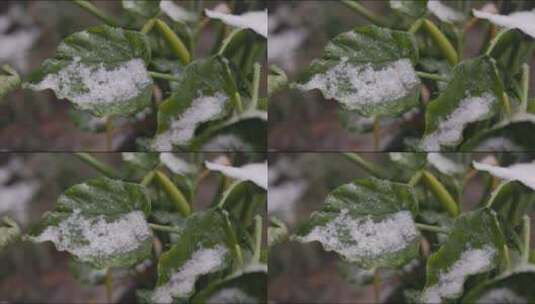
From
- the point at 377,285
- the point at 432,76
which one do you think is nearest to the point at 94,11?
the point at 432,76

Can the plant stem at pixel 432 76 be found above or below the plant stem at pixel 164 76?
above

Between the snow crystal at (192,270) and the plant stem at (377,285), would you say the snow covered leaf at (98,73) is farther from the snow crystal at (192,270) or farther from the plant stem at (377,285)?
the plant stem at (377,285)

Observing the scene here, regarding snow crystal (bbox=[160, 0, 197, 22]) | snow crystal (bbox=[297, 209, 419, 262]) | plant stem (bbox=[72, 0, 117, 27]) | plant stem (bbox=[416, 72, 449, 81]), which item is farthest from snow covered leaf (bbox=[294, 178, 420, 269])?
plant stem (bbox=[72, 0, 117, 27])

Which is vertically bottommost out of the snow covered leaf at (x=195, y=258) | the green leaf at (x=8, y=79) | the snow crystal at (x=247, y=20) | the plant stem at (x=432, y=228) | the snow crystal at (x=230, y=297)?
the snow crystal at (x=230, y=297)

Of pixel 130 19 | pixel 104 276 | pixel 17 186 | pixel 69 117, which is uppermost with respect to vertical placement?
pixel 130 19

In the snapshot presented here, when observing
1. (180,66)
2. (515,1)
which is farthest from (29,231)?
(515,1)

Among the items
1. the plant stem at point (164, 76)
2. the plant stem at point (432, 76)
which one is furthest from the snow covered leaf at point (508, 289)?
the plant stem at point (164, 76)

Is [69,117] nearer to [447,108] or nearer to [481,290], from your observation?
[447,108]

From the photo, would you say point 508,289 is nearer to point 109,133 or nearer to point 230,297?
point 230,297
